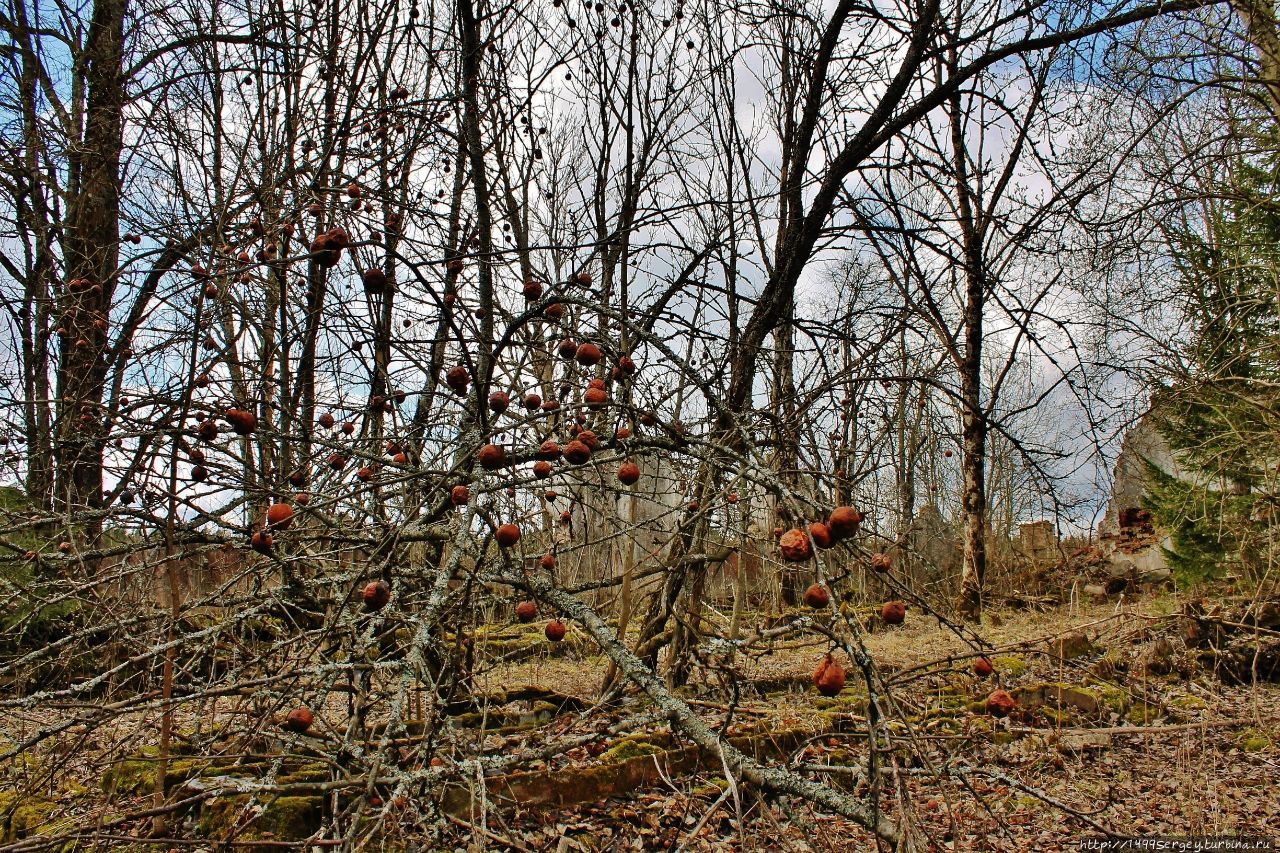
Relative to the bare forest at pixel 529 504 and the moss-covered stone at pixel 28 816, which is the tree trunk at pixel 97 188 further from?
the moss-covered stone at pixel 28 816

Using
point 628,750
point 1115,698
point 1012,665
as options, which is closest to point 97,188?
point 628,750

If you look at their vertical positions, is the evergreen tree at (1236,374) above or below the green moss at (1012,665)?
above

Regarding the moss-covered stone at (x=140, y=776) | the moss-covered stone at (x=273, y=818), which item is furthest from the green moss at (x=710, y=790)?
the moss-covered stone at (x=140, y=776)

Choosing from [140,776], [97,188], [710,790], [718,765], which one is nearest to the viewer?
[140,776]

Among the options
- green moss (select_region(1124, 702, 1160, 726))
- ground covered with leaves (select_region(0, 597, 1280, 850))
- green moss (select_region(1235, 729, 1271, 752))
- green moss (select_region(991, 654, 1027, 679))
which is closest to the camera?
ground covered with leaves (select_region(0, 597, 1280, 850))

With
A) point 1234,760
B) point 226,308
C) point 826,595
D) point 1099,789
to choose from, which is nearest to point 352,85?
point 226,308

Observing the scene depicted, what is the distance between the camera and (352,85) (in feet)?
12.4

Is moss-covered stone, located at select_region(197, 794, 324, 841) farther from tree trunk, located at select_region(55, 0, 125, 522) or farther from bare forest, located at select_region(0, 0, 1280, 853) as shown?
tree trunk, located at select_region(55, 0, 125, 522)

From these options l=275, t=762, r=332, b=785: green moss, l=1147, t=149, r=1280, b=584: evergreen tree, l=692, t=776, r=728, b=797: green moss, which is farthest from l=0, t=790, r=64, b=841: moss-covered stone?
l=1147, t=149, r=1280, b=584: evergreen tree

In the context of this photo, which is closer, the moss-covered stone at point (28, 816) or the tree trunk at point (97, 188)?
the moss-covered stone at point (28, 816)

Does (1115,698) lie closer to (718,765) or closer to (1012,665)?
(1012,665)

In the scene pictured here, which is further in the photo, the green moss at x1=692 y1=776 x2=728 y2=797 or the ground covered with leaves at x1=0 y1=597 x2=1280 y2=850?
the green moss at x1=692 y1=776 x2=728 y2=797

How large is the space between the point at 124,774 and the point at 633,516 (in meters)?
2.87

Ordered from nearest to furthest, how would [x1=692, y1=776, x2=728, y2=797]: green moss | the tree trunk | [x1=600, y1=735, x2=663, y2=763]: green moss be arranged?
[x1=692, y1=776, x2=728, y2=797]: green moss → [x1=600, y1=735, x2=663, y2=763]: green moss → the tree trunk
